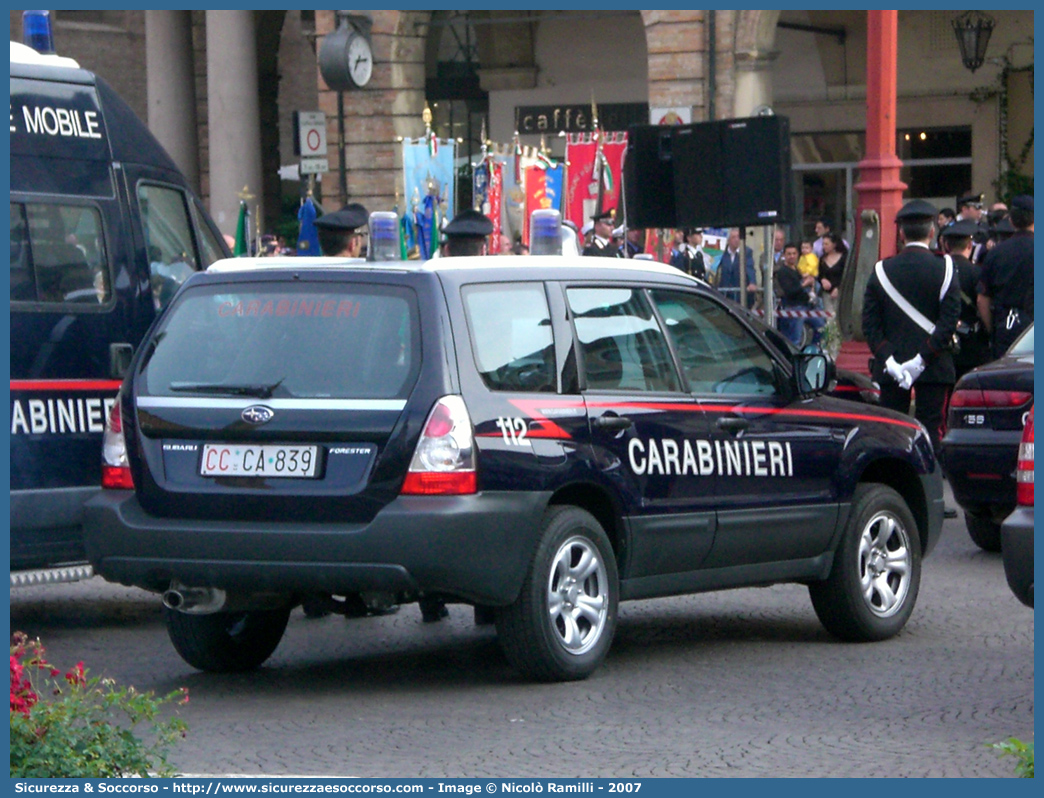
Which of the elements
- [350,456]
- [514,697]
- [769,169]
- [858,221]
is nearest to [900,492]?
[514,697]

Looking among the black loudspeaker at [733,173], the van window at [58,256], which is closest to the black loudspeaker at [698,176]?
the black loudspeaker at [733,173]

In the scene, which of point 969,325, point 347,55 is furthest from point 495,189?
point 347,55

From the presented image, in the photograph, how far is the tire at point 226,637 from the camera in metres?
7.85

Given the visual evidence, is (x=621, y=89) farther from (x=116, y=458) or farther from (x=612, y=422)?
(x=116, y=458)

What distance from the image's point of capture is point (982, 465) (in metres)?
10.8

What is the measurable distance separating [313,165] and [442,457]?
18822mm

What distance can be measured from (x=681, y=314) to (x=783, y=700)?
176cm

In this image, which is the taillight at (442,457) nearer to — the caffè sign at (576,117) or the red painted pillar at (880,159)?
the red painted pillar at (880,159)

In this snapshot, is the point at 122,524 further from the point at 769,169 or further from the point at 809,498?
the point at 769,169

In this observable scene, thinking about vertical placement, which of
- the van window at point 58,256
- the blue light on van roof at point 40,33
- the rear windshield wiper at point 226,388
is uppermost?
the blue light on van roof at point 40,33

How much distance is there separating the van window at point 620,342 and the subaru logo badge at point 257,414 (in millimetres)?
1299

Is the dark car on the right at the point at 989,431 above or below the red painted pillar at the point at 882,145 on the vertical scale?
below

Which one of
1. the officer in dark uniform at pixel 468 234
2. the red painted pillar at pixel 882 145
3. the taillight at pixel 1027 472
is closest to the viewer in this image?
the taillight at pixel 1027 472

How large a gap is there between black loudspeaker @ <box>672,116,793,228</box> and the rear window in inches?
312
